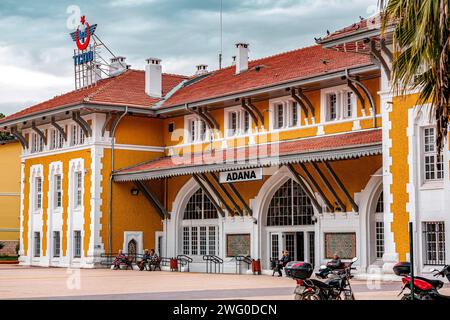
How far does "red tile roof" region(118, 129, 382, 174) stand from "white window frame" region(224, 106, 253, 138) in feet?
3.05

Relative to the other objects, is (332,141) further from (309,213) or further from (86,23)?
→ (86,23)

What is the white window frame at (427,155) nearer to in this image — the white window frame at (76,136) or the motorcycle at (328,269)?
the motorcycle at (328,269)

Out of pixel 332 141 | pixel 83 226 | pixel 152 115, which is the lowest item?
pixel 83 226

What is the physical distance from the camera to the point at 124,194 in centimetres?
3794

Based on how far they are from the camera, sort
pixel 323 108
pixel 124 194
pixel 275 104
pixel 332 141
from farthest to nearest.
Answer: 1. pixel 124 194
2. pixel 275 104
3. pixel 323 108
4. pixel 332 141

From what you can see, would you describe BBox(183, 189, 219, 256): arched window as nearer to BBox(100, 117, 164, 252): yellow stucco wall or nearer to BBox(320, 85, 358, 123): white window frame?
BBox(100, 117, 164, 252): yellow stucco wall

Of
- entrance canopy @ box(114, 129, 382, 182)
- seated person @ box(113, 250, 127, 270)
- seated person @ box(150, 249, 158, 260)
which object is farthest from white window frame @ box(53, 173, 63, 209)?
seated person @ box(150, 249, 158, 260)

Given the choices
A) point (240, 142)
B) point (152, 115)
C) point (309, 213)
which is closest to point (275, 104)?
point (240, 142)

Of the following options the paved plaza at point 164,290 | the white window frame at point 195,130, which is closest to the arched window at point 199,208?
the white window frame at point 195,130

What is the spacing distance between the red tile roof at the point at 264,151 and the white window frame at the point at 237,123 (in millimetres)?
929

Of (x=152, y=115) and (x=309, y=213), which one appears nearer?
(x=309, y=213)

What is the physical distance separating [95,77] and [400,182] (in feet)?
70.3

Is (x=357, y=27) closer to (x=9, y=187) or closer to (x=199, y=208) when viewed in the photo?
(x=199, y=208)

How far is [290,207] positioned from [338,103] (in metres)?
4.45
